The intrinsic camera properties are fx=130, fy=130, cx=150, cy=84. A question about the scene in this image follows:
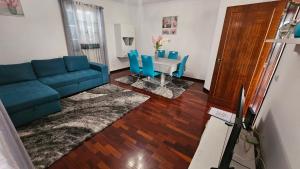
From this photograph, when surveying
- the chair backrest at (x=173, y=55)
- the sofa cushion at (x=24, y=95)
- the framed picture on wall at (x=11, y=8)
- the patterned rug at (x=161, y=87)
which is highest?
the framed picture on wall at (x=11, y=8)

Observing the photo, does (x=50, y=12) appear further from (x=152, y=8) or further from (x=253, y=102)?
(x=253, y=102)

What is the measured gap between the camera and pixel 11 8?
2637 millimetres

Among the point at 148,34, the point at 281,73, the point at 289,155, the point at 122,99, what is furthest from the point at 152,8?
the point at 289,155

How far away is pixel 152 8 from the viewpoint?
490cm

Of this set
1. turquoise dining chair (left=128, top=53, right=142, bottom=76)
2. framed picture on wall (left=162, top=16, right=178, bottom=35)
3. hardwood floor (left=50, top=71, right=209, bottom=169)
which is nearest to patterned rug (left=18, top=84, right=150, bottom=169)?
hardwood floor (left=50, top=71, right=209, bottom=169)

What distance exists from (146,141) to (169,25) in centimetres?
411

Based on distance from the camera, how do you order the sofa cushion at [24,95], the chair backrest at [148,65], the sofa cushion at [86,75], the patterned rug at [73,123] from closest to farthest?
the patterned rug at [73,123] < the sofa cushion at [24,95] < the sofa cushion at [86,75] < the chair backrest at [148,65]

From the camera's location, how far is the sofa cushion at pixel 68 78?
9.17ft

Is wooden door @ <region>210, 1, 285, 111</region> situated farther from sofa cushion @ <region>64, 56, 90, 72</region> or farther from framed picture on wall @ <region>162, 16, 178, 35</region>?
sofa cushion @ <region>64, 56, 90, 72</region>

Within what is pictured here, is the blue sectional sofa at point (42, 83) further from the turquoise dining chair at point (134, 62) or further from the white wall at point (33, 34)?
the turquoise dining chair at point (134, 62)

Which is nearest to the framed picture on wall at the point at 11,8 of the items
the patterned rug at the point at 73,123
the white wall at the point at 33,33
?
the white wall at the point at 33,33

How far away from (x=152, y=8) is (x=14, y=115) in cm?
492

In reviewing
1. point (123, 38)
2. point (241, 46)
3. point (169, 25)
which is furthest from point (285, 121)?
point (123, 38)

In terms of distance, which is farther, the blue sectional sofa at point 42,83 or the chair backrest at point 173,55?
the chair backrest at point 173,55
